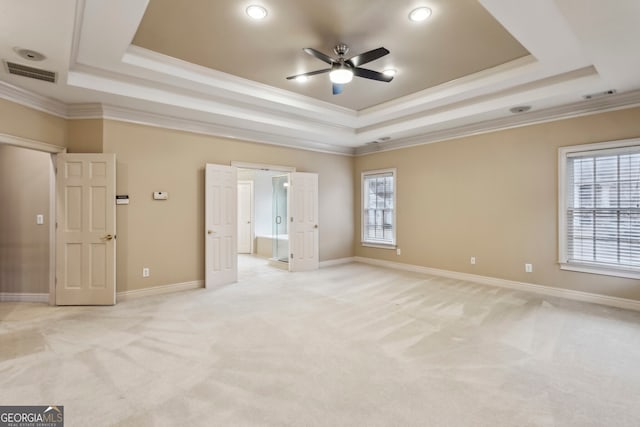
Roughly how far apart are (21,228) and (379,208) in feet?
20.4

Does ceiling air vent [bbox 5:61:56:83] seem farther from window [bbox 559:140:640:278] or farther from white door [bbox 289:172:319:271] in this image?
window [bbox 559:140:640:278]

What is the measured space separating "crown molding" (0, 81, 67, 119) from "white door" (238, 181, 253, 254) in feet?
16.2

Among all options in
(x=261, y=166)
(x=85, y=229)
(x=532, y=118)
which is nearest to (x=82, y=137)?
(x=85, y=229)

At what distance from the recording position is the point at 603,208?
4.22m

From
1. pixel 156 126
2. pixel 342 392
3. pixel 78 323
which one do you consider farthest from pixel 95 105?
pixel 342 392

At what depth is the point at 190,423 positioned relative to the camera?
192 cm

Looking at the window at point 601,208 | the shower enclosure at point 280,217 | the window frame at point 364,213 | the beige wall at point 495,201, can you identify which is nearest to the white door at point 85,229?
the shower enclosure at point 280,217

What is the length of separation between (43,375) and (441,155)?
6.13 metres

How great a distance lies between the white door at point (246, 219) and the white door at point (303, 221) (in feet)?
9.26

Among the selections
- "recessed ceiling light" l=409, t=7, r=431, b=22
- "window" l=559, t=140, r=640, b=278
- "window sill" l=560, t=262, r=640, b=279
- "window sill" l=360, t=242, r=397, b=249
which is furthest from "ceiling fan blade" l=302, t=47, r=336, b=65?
"window sill" l=360, t=242, r=397, b=249

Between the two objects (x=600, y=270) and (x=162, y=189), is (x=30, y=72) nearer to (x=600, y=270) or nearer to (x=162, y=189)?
(x=162, y=189)

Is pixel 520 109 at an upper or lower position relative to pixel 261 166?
upper

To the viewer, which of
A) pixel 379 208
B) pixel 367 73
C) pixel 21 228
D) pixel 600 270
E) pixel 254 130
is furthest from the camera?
pixel 379 208

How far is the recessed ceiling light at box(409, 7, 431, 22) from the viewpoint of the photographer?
2.73 metres
